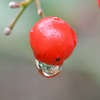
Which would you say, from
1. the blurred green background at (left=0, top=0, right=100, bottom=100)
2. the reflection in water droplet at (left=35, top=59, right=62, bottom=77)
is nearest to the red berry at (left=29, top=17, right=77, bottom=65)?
the reflection in water droplet at (left=35, top=59, right=62, bottom=77)

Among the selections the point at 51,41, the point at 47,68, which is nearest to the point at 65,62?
the point at 47,68

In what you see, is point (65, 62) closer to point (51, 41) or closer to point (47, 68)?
point (47, 68)

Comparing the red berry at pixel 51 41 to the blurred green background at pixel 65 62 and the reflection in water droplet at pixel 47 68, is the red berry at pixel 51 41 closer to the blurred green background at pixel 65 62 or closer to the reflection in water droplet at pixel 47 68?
the reflection in water droplet at pixel 47 68

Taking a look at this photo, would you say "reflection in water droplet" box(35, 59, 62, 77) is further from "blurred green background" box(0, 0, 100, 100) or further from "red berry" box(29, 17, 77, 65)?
"blurred green background" box(0, 0, 100, 100)

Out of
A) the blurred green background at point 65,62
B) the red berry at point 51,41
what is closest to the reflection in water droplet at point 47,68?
the red berry at point 51,41

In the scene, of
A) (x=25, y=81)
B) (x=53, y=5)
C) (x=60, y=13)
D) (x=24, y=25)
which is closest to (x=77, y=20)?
(x=60, y=13)

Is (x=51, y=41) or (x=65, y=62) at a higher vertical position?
(x=51, y=41)
